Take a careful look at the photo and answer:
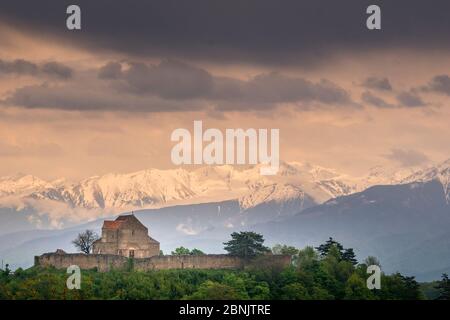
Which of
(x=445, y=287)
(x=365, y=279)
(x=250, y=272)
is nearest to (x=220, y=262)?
(x=250, y=272)

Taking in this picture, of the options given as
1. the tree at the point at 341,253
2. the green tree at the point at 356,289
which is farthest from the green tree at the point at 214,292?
the tree at the point at 341,253

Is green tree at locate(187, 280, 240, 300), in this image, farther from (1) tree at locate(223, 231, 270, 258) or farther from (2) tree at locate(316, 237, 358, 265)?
(2) tree at locate(316, 237, 358, 265)

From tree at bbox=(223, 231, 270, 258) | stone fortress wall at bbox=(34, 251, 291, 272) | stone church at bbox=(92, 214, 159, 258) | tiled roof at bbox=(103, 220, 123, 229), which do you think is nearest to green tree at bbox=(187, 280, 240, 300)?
stone fortress wall at bbox=(34, 251, 291, 272)

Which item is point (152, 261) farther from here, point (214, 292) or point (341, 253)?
point (341, 253)

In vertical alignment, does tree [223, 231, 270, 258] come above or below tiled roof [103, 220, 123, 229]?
below

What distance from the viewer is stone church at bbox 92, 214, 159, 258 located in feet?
520

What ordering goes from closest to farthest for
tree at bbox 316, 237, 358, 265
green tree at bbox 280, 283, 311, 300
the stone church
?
green tree at bbox 280, 283, 311, 300 → the stone church → tree at bbox 316, 237, 358, 265

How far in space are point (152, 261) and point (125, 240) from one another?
16.5 feet

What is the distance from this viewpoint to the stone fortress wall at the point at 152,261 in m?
154

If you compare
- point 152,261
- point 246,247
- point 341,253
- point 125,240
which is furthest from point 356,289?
point 125,240

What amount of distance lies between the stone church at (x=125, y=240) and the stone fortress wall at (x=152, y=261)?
3.47m

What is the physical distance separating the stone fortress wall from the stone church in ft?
11.4
